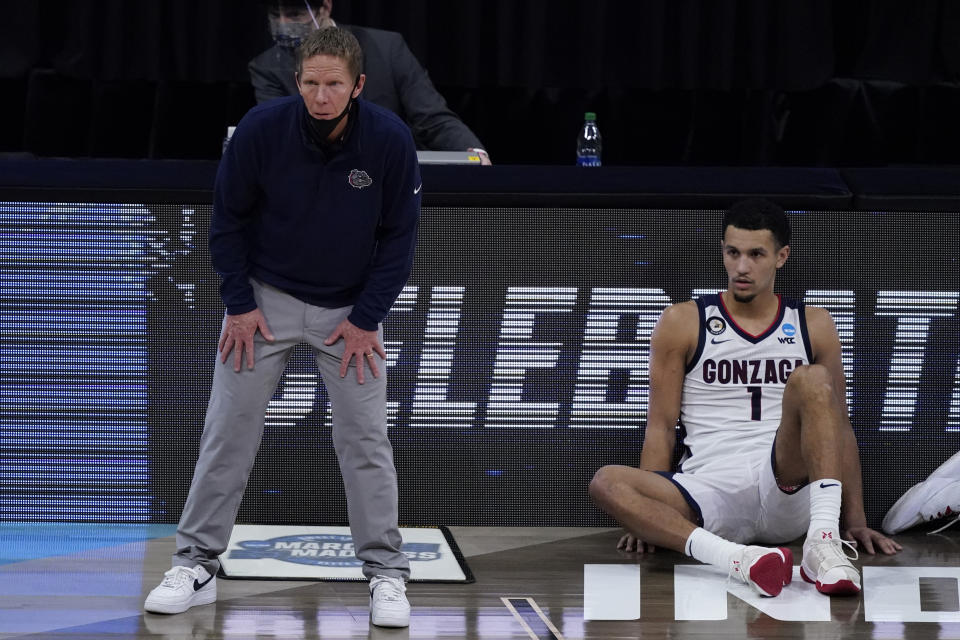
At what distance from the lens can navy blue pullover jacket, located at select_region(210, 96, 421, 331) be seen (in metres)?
2.93

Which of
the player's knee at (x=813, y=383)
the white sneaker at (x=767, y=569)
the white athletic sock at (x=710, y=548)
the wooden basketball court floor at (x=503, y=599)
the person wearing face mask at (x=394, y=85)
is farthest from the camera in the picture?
the person wearing face mask at (x=394, y=85)

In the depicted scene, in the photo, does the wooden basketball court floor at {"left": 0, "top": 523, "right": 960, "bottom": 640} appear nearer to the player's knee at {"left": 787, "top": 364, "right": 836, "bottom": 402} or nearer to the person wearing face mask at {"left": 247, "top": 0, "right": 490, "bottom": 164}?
the player's knee at {"left": 787, "top": 364, "right": 836, "bottom": 402}

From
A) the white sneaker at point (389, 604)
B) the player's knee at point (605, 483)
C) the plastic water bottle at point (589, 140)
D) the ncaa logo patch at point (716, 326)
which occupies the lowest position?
the white sneaker at point (389, 604)

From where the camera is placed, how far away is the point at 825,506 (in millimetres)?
3359

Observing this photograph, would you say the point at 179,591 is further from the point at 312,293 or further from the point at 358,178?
the point at 358,178

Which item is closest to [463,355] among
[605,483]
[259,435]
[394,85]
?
[605,483]

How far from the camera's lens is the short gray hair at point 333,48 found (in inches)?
110

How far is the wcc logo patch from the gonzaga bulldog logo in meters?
1.13

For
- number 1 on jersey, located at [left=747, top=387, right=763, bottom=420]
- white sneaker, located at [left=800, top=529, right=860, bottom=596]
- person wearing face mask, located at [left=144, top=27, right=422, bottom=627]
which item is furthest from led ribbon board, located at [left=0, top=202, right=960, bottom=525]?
person wearing face mask, located at [left=144, top=27, right=422, bottom=627]

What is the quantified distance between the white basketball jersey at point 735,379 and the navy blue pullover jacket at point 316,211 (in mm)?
1190

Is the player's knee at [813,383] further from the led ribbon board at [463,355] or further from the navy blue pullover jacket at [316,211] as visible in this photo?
the navy blue pullover jacket at [316,211]

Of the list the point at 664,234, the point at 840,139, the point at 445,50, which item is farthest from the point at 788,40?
the point at 664,234

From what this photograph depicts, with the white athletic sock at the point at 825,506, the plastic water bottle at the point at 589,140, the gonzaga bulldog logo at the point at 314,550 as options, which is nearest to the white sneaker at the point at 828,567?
the white athletic sock at the point at 825,506

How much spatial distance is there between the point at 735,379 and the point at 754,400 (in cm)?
8
